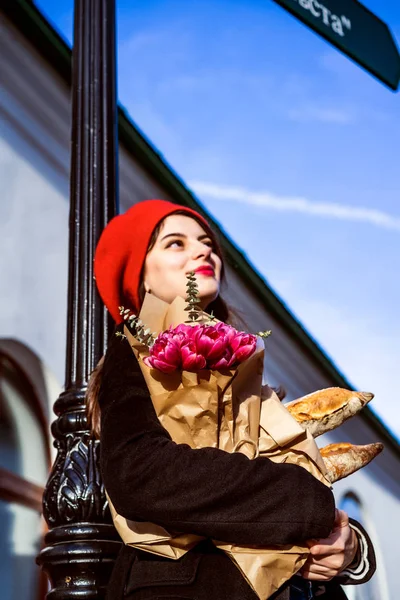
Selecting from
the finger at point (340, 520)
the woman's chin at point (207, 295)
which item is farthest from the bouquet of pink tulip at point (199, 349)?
the woman's chin at point (207, 295)

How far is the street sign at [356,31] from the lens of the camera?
3166mm

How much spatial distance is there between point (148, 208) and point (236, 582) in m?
1.25

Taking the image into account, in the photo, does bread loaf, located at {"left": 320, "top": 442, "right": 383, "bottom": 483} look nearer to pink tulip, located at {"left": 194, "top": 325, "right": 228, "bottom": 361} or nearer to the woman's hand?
the woman's hand

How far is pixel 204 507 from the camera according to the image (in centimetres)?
159

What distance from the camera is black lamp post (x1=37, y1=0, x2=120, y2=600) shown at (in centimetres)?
211

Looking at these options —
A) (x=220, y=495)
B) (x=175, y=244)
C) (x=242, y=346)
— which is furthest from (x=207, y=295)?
(x=220, y=495)

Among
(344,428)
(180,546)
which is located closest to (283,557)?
(180,546)

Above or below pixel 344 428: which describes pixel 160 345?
above

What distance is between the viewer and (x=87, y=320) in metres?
2.44

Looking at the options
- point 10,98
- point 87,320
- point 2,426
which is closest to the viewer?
point 87,320

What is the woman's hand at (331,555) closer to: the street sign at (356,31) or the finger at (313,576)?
the finger at (313,576)

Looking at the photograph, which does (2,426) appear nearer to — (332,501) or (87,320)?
(87,320)

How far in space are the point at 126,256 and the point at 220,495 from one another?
1.04 meters

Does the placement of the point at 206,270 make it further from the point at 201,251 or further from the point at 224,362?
the point at 224,362
